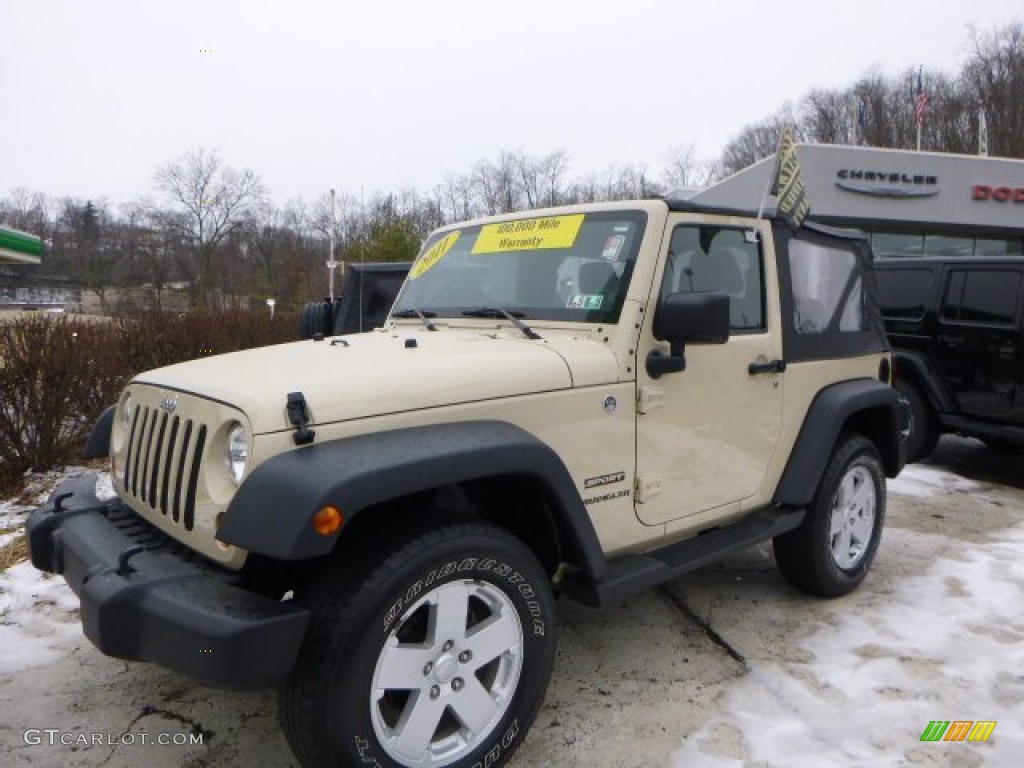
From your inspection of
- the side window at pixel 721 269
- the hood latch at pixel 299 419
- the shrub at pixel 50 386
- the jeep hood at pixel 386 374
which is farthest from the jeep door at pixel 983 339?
the shrub at pixel 50 386

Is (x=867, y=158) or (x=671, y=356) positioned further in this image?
(x=867, y=158)

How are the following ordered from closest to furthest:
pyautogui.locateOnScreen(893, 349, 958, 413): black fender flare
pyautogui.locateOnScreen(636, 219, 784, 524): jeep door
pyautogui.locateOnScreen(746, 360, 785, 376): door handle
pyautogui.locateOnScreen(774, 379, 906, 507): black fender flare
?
pyautogui.locateOnScreen(636, 219, 784, 524): jeep door < pyautogui.locateOnScreen(746, 360, 785, 376): door handle < pyautogui.locateOnScreen(774, 379, 906, 507): black fender flare < pyautogui.locateOnScreen(893, 349, 958, 413): black fender flare

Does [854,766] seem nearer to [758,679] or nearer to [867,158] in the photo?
[758,679]

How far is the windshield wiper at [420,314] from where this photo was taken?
11.4 ft

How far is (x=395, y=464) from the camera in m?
2.11

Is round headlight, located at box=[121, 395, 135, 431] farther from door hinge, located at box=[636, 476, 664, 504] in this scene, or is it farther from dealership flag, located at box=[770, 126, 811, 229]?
dealership flag, located at box=[770, 126, 811, 229]

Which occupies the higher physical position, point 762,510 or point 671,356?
point 671,356

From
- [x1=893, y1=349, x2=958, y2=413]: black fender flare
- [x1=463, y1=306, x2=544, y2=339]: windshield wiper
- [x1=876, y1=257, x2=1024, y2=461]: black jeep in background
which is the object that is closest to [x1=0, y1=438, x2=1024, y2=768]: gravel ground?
[x1=463, y1=306, x2=544, y2=339]: windshield wiper

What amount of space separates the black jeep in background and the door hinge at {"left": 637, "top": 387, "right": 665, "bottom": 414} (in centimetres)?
489

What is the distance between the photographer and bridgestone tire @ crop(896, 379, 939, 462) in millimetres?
7020

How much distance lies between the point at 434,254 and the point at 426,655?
2269 millimetres

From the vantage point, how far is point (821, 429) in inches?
147

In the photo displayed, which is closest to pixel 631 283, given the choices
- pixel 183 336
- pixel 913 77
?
pixel 183 336

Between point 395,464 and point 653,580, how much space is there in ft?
4.21
